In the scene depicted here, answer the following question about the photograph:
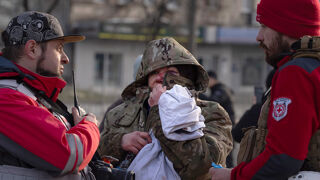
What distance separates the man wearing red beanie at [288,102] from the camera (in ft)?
8.04

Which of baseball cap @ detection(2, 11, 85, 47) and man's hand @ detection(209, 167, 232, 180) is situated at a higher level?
baseball cap @ detection(2, 11, 85, 47)

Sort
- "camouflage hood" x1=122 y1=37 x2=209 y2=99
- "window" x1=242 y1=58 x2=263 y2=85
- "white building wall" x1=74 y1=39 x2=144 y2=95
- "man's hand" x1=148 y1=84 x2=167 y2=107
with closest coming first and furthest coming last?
"man's hand" x1=148 y1=84 x2=167 y2=107
"camouflage hood" x1=122 y1=37 x2=209 y2=99
"white building wall" x1=74 y1=39 x2=144 y2=95
"window" x1=242 y1=58 x2=263 y2=85

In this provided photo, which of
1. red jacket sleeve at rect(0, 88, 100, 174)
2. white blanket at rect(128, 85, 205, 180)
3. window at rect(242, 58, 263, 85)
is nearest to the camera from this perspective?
red jacket sleeve at rect(0, 88, 100, 174)

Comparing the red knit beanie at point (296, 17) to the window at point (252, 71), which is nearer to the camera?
the red knit beanie at point (296, 17)

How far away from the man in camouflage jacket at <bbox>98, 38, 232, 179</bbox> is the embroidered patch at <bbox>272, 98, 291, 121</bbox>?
2.00 feet

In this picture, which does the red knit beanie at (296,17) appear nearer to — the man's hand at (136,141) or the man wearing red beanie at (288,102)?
the man wearing red beanie at (288,102)

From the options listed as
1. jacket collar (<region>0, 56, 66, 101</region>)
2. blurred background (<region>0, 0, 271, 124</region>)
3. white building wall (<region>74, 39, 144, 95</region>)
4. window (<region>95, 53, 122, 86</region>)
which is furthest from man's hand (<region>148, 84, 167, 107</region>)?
window (<region>95, 53, 122, 86</region>)

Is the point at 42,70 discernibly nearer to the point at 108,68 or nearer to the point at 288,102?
the point at 288,102

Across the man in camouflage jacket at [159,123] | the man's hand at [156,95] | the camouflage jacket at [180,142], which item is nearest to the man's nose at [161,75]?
the man in camouflage jacket at [159,123]

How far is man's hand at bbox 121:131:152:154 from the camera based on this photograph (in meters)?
3.23

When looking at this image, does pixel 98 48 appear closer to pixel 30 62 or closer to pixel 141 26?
pixel 141 26

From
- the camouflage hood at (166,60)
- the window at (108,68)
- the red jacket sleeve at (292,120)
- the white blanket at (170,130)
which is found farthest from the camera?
the window at (108,68)

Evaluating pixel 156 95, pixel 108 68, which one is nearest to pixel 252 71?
pixel 108 68

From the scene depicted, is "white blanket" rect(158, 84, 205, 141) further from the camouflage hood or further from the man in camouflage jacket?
the camouflage hood
